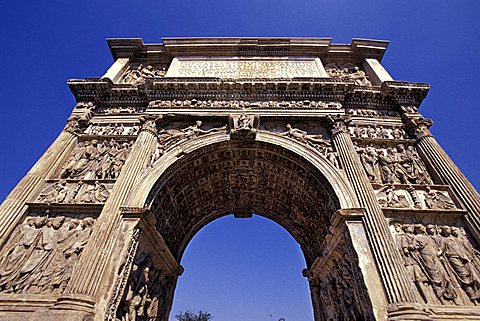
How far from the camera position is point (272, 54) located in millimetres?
10984

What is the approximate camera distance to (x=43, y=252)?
6.06m

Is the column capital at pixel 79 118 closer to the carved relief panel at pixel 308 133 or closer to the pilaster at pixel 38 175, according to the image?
the pilaster at pixel 38 175

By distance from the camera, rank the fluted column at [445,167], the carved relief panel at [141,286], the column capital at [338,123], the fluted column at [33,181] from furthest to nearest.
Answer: the column capital at [338,123]
the fluted column at [445,167]
the fluted column at [33,181]
the carved relief panel at [141,286]

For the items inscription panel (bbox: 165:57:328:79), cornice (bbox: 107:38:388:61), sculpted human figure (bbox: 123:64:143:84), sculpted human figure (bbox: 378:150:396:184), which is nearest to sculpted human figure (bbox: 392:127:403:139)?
sculpted human figure (bbox: 378:150:396:184)

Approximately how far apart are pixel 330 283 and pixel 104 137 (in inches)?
335

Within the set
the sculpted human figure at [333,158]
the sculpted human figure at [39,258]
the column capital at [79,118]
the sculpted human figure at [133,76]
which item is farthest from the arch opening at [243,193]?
the sculpted human figure at [133,76]

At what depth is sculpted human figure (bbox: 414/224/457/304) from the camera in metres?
5.37

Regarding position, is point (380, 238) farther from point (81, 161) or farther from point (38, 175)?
point (38, 175)

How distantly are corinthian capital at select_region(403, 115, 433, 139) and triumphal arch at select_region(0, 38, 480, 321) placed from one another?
4 cm

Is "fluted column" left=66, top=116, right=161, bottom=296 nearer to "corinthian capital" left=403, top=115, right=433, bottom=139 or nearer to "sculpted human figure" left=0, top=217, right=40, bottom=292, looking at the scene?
"sculpted human figure" left=0, top=217, right=40, bottom=292

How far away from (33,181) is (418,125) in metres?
11.5

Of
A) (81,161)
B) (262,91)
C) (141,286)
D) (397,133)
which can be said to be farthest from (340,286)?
(81,161)

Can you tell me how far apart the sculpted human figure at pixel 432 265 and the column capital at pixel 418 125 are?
316cm

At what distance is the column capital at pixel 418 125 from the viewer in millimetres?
8003
